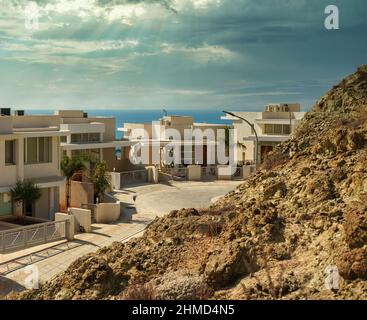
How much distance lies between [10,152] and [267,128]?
26.1 m

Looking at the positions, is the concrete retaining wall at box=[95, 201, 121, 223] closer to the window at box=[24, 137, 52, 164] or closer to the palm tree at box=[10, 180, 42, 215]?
the palm tree at box=[10, 180, 42, 215]

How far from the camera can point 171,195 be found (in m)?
31.1

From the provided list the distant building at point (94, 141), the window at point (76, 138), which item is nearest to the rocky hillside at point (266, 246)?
the distant building at point (94, 141)

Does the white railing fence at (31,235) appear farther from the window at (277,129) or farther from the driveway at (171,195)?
the window at (277,129)

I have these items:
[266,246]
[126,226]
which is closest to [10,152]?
[126,226]

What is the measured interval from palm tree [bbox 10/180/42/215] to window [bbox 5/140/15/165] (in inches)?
44.2

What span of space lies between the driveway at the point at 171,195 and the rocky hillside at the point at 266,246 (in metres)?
15.7

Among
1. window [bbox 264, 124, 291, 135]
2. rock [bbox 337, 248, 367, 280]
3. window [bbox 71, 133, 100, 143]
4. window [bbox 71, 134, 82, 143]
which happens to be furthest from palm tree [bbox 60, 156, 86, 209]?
rock [bbox 337, 248, 367, 280]

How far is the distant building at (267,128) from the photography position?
43.6 meters

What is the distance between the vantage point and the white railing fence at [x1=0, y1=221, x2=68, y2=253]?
746 inches

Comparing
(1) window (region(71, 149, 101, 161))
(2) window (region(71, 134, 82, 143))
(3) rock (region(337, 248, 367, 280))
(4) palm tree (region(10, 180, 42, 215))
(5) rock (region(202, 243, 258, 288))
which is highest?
(2) window (region(71, 134, 82, 143))

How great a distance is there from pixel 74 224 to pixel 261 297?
15993 millimetres

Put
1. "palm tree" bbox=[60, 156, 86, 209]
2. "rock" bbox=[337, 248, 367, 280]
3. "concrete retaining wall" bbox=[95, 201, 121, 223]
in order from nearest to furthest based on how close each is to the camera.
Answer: "rock" bbox=[337, 248, 367, 280]
"concrete retaining wall" bbox=[95, 201, 121, 223]
"palm tree" bbox=[60, 156, 86, 209]

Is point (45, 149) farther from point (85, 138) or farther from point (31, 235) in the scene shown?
point (85, 138)
